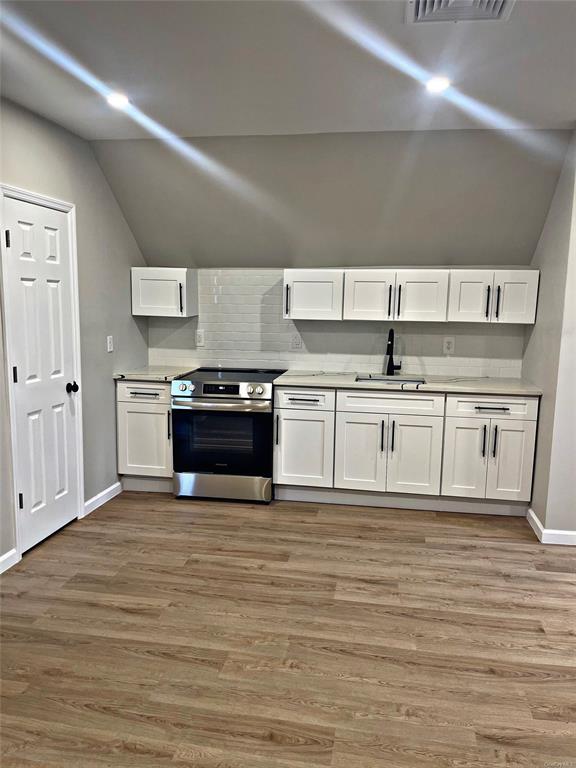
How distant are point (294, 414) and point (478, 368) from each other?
155 cm

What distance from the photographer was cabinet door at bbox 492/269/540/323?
4078 millimetres

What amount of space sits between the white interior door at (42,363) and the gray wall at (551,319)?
3.10m

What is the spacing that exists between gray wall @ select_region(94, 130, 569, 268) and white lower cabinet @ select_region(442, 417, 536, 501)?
1.31m

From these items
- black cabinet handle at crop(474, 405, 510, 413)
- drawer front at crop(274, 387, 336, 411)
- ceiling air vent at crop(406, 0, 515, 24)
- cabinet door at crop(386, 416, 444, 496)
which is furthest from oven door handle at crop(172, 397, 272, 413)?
ceiling air vent at crop(406, 0, 515, 24)

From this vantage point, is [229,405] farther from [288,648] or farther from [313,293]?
[288,648]

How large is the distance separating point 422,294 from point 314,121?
1.53m

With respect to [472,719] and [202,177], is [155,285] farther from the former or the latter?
[472,719]

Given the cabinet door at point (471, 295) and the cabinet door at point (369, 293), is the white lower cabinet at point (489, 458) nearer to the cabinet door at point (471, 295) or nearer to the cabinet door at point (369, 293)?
the cabinet door at point (471, 295)

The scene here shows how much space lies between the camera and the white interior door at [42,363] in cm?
316

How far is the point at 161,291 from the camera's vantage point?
4.55 metres

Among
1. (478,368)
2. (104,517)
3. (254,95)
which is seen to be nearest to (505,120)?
(254,95)

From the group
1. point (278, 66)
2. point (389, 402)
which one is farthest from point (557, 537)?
point (278, 66)

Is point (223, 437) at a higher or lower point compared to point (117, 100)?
lower

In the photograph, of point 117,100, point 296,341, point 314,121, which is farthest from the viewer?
point 296,341
